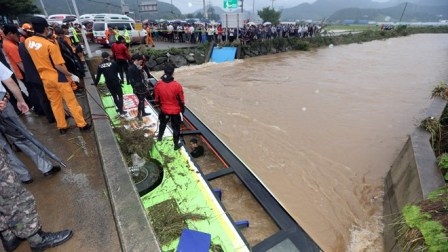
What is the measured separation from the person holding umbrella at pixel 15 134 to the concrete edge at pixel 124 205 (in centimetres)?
73

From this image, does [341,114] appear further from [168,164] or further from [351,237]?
[168,164]

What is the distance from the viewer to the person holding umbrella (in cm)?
261

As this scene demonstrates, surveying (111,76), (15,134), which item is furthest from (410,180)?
(111,76)

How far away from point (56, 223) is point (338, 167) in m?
5.75

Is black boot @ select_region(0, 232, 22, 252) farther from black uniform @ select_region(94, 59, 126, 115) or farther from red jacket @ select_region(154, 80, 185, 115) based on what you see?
black uniform @ select_region(94, 59, 126, 115)

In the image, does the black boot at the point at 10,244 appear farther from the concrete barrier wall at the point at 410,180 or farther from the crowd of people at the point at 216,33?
the crowd of people at the point at 216,33

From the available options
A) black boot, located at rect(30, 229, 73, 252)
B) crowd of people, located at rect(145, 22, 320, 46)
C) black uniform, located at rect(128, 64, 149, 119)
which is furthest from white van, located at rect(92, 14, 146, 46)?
black boot, located at rect(30, 229, 73, 252)

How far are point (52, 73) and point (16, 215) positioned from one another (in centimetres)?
258

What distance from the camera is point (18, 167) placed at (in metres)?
2.94

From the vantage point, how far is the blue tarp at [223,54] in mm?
18453

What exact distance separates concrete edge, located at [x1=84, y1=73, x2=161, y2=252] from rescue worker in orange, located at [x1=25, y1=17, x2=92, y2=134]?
94 centimetres

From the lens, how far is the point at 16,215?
196cm

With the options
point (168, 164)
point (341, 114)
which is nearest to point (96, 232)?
point (168, 164)

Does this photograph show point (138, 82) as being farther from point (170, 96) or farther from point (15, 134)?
point (15, 134)
